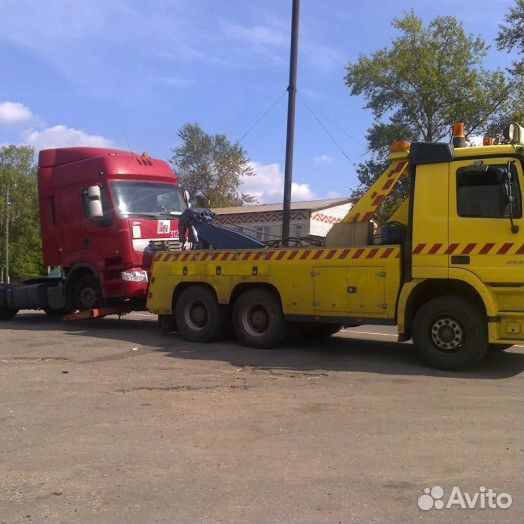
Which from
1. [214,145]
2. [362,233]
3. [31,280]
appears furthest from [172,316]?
[214,145]

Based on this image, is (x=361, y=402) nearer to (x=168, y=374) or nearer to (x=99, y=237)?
(x=168, y=374)

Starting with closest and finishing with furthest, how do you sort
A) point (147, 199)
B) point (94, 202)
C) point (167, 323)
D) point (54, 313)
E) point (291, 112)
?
point (167, 323) < point (94, 202) < point (147, 199) < point (291, 112) < point (54, 313)

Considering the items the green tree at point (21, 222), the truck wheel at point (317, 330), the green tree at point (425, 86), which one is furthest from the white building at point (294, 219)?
the green tree at point (21, 222)

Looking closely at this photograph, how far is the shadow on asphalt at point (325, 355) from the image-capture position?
8.09 meters

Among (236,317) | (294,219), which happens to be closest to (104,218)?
(236,317)

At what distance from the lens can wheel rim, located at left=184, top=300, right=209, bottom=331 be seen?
10.7 m

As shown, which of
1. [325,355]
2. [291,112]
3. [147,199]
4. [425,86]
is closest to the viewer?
[325,355]

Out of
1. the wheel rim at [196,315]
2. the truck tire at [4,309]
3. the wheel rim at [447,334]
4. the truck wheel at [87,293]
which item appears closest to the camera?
the wheel rim at [447,334]

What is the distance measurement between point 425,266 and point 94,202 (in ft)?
21.6

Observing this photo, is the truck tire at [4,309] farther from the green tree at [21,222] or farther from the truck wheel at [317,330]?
the green tree at [21,222]

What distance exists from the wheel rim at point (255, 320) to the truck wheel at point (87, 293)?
3.73 m

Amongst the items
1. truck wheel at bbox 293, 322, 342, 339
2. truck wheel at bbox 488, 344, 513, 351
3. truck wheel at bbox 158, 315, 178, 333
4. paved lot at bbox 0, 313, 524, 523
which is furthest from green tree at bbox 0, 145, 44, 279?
truck wheel at bbox 488, 344, 513, 351

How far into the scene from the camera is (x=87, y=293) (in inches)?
498

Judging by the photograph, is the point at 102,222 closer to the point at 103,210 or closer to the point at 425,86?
the point at 103,210
